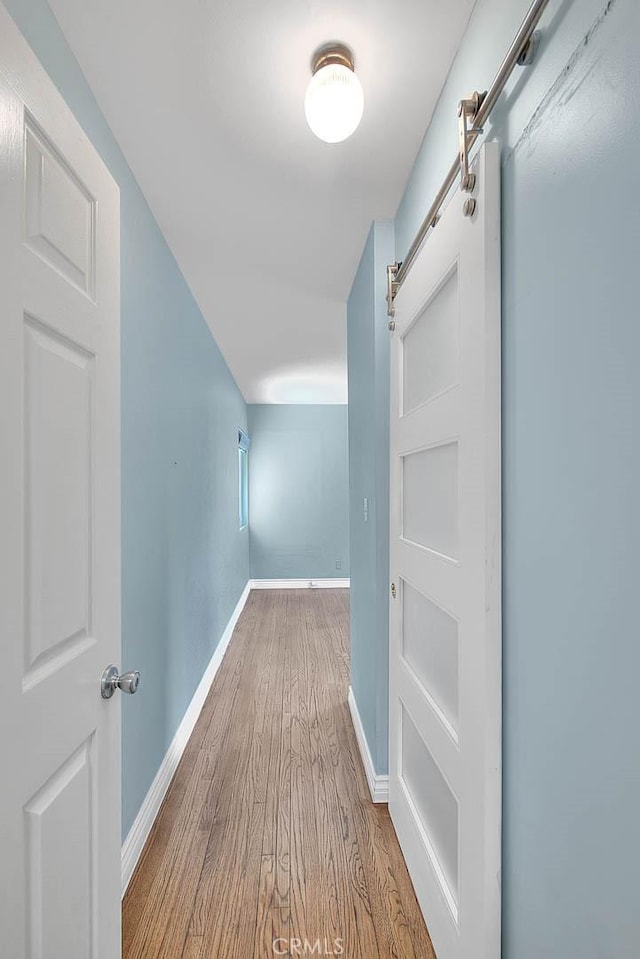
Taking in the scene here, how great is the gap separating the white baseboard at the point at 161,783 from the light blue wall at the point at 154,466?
5 cm

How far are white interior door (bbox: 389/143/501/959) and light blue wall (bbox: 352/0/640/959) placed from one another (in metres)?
0.03

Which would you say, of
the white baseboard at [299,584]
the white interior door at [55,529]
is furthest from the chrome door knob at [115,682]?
the white baseboard at [299,584]

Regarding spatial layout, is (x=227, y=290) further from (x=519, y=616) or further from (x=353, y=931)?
(x=353, y=931)

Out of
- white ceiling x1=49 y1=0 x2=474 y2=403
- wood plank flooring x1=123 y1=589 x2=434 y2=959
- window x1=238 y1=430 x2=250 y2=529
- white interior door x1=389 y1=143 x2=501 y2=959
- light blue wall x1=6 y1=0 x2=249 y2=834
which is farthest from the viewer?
window x1=238 y1=430 x2=250 y2=529

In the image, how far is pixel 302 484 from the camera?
21.7 feet

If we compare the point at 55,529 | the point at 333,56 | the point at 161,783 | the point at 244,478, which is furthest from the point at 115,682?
the point at 244,478

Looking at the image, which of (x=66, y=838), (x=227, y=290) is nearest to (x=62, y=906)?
(x=66, y=838)

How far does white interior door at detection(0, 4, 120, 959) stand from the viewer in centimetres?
70

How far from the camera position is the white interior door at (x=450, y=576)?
0.98 m

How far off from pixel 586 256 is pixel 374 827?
1989mm

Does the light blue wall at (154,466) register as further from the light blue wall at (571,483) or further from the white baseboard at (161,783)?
the light blue wall at (571,483)

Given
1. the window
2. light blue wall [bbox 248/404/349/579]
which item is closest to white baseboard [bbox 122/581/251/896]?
the window

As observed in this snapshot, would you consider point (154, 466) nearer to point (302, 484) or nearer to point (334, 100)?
point (334, 100)

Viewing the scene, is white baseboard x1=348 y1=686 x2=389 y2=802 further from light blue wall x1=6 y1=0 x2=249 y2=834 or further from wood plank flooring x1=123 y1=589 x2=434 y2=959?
light blue wall x1=6 y1=0 x2=249 y2=834
